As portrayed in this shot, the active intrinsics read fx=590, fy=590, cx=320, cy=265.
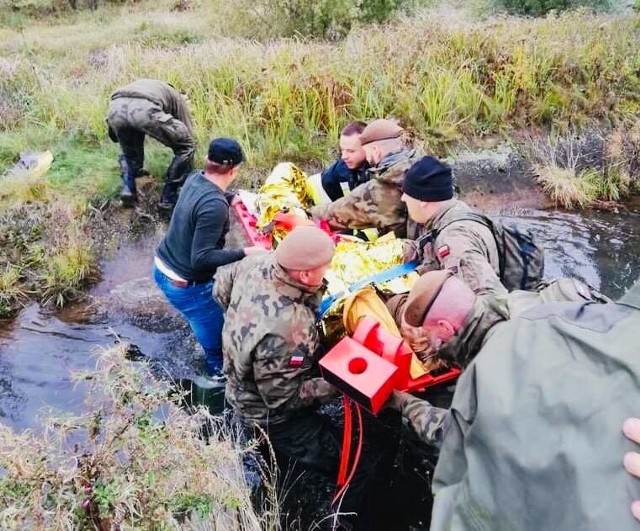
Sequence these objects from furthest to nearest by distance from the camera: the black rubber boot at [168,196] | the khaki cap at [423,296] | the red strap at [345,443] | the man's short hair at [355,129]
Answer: the black rubber boot at [168,196], the man's short hair at [355,129], the red strap at [345,443], the khaki cap at [423,296]

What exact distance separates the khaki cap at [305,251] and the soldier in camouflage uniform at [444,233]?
74 centimetres

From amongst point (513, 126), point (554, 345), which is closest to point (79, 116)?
point (513, 126)

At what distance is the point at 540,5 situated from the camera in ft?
43.5

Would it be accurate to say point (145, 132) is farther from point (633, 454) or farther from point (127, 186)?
point (633, 454)

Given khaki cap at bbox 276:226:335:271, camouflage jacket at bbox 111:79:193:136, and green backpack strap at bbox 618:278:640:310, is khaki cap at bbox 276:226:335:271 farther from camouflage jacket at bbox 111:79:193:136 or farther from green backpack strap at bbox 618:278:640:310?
camouflage jacket at bbox 111:79:193:136

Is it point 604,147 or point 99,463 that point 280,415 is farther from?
point 604,147

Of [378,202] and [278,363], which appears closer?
[278,363]

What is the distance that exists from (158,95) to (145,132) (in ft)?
1.30

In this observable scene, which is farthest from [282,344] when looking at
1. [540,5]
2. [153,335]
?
[540,5]

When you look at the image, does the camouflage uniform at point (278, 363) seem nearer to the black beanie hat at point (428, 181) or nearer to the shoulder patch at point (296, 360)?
the shoulder patch at point (296, 360)

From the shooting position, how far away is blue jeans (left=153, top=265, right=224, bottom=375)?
424cm

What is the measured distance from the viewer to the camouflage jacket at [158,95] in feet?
19.2

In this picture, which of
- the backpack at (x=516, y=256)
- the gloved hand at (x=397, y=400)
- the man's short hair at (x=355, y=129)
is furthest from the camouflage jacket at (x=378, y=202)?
the gloved hand at (x=397, y=400)

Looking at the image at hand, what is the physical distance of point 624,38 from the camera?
8680mm
